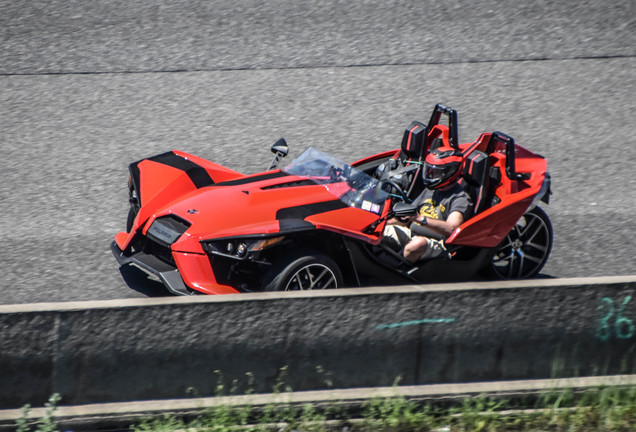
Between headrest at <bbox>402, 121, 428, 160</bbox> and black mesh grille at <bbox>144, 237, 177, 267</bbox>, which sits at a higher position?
headrest at <bbox>402, 121, 428, 160</bbox>

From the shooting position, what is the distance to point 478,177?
640 centimetres

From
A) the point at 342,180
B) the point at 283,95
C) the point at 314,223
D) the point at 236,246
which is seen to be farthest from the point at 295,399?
the point at 283,95

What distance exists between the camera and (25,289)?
6332 mm

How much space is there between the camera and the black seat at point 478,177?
6398mm

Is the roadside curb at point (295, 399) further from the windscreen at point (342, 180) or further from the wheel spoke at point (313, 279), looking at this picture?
the windscreen at point (342, 180)

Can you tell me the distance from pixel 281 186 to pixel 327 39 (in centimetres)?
636

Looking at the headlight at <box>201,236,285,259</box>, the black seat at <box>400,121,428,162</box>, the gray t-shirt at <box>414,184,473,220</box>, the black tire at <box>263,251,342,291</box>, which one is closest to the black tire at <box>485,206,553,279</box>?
the gray t-shirt at <box>414,184,473,220</box>

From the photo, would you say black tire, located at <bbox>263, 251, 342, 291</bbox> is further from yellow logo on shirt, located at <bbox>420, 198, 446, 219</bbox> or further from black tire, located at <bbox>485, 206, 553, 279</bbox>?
black tire, located at <bbox>485, 206, 553, 279</bbox>

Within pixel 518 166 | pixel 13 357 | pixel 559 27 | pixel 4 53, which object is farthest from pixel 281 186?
pixel 559 27

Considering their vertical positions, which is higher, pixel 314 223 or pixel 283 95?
pixel 283 95

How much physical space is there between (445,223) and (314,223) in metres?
1.21

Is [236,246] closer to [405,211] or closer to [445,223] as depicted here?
[405,211]

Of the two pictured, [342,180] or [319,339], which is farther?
[342,180]

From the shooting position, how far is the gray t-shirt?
6.36 m
